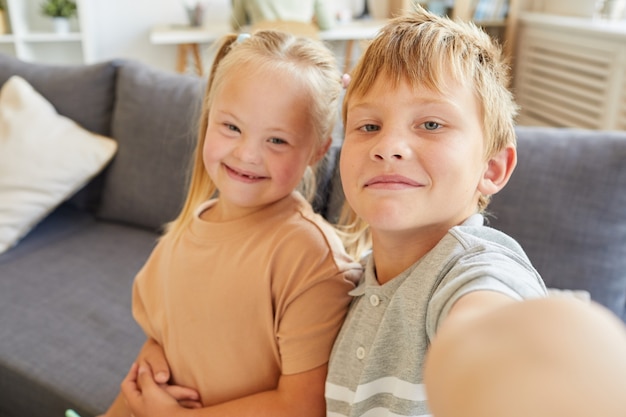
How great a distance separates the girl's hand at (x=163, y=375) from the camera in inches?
37.4

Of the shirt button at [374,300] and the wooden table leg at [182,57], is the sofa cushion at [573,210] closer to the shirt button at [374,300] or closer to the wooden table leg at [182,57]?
the shirt button at [374,300]

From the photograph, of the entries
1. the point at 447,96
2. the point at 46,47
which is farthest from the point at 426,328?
the point at 46,47

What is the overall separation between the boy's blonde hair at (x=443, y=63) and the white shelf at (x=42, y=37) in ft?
11.7

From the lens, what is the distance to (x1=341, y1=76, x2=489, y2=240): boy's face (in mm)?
663

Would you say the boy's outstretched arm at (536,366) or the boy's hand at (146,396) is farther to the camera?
the boy's hand at (146,396)

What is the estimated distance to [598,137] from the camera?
4.33 ft

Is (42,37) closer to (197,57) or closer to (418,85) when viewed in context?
(197,57)

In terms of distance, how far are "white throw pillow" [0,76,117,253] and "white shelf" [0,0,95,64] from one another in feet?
6.32

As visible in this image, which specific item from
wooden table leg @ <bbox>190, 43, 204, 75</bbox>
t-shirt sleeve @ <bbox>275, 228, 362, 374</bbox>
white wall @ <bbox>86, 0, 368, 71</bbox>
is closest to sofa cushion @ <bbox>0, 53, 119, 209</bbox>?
t-shirt sleeve @ <bbox>275, 228, 362, 374</bbox>

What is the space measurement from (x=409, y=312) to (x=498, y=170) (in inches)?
8.7

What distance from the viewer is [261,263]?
89 centimetres

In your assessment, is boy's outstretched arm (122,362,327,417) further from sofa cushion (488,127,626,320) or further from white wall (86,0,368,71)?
white wall (86,0,368,71)

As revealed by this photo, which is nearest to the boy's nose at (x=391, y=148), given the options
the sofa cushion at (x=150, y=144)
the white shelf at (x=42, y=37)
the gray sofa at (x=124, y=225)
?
the gray sofa at (x=124, y=225)

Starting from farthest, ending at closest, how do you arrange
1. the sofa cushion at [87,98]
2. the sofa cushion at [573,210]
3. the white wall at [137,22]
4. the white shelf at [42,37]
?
the white wall at [137,22], the white shelf at [42,37], the sofa cushion at [87,98], the sofa cushion at [573,210]
